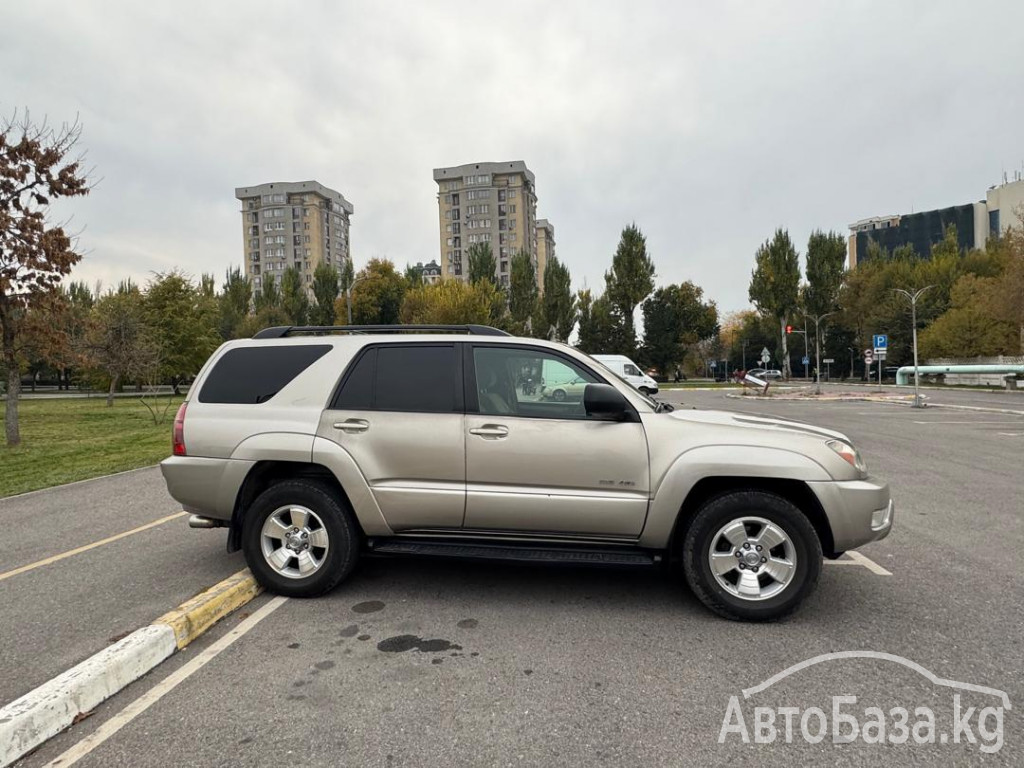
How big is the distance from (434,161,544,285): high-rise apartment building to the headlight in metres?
94.1

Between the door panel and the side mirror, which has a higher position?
the side mirror

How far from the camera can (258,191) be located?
367 feet

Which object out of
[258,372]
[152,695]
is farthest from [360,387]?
[152,695]

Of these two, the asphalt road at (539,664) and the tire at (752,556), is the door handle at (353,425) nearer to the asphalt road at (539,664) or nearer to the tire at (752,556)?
the asphalt road at (539,664)

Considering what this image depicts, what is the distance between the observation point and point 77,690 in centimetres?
282

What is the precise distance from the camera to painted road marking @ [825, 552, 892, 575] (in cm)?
476

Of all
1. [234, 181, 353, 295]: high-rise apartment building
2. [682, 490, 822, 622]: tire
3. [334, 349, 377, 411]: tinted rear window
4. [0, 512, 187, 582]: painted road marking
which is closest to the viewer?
[682, 490, 822, 622]: tire

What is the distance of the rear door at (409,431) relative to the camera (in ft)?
13.4

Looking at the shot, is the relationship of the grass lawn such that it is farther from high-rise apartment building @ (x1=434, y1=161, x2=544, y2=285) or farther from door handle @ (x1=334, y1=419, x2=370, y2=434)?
high-rise apartment building @ (x1=434, y1=161, x2=544, y2=285)

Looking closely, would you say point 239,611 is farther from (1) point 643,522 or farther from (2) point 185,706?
(1) point 643,522

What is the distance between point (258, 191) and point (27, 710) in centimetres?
12377

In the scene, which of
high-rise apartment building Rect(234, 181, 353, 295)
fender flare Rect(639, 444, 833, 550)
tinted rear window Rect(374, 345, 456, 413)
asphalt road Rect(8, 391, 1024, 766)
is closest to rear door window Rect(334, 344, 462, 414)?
tinted rear window Rect(374, 345, 456, 413)

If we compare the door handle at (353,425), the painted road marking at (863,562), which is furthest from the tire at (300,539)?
the painted road marking at (863,562)

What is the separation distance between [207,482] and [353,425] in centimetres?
120
